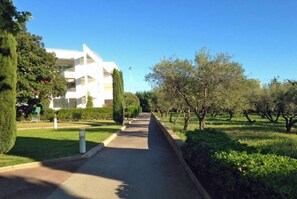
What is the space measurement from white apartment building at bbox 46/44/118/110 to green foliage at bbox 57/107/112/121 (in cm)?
922

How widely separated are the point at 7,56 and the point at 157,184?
815 cm

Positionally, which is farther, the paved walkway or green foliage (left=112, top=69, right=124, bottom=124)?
green foliage (left=112, top=69, right=124, bottom=124)

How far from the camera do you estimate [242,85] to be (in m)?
19.7

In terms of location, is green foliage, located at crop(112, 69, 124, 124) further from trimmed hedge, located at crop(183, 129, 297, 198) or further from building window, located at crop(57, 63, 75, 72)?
trimmed hedge, located at crop(183, 129, 297, 198)

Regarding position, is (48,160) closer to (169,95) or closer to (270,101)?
(169,95)

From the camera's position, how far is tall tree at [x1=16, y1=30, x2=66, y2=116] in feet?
119

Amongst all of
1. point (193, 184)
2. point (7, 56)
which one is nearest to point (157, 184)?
point (193, 184)

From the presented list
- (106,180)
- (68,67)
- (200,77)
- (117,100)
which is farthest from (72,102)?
(106,180)

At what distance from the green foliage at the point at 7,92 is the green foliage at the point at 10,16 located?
14.2ft

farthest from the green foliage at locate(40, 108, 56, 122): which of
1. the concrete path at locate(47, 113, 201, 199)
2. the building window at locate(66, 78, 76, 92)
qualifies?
the concrete path at locate(47, 113, 201, 199)

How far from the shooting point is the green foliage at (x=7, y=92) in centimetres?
1245

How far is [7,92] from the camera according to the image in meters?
12.8

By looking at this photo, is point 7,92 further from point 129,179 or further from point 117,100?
point 117,100

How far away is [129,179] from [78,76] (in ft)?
165
